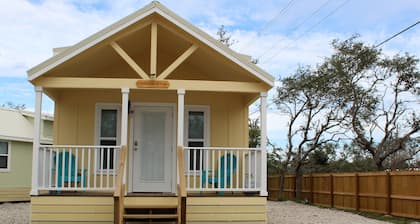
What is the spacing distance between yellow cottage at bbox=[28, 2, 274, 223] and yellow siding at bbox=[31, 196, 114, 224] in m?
0.02

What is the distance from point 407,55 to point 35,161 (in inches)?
557

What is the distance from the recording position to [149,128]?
1127 cm

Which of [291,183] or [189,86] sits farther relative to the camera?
[291,183]

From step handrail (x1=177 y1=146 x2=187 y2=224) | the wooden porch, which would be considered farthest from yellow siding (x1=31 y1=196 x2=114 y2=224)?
step handrail (x1=177 y1=146 x2=187 y2=224)

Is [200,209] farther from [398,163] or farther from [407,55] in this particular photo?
[398,163]

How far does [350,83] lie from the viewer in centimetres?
1991

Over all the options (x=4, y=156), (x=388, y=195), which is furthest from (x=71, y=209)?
(x=4, y=156)

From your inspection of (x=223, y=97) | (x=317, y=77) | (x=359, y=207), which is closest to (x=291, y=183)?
(x=317, y=77)

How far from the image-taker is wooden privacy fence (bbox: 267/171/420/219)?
1287cm

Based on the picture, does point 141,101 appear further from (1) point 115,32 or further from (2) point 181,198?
(2) point 181,198

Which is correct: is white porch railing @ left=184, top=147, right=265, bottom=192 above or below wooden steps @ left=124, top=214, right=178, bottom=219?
above

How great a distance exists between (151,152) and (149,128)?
50 centimetres

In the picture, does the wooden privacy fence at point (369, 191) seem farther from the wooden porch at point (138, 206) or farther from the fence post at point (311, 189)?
the wooden porch at point (138, 206)

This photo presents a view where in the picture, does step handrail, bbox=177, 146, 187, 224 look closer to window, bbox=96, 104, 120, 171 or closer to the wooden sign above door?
the wooden sign above door
